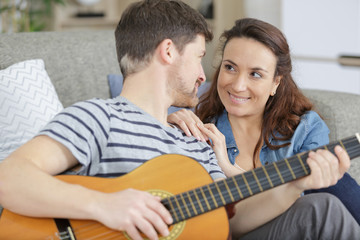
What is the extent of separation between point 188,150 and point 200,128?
0.54 feet

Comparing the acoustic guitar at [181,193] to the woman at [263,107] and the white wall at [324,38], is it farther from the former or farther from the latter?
the white wall at [324,38]

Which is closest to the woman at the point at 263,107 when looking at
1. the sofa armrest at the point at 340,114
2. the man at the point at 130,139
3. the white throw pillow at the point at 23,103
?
the sofa armrest at the point at 340,114

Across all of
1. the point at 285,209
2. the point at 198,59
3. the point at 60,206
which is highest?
the point at 198,59

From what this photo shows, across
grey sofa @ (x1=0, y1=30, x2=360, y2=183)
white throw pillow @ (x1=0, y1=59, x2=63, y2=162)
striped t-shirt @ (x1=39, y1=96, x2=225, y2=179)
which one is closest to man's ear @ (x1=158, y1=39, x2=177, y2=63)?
striped t-shirt @ (x1=39, y1=96, x2=225, y2=179)

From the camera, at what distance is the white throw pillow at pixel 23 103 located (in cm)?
180

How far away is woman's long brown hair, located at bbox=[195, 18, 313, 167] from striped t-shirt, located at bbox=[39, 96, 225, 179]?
56 cm

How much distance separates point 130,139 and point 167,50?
27 centimetres

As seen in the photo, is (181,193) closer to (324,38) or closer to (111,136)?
(111,136)

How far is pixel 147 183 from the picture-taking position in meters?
1.15

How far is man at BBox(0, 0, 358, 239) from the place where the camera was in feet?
3.49

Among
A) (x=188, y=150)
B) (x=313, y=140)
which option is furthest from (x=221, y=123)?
(x=188, y=150)

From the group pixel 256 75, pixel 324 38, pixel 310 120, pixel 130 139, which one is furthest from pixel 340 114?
pixel 324 38

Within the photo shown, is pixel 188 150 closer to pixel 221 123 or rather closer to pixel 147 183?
pixel 147 183

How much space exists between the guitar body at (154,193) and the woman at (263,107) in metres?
0.55
